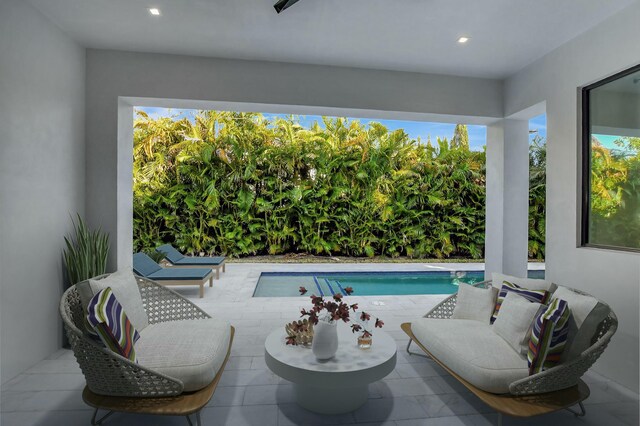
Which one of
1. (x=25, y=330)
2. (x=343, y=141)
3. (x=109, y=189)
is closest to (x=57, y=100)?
(x=109, y=189)

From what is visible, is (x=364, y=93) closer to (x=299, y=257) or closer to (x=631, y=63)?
(x=631, y=63)

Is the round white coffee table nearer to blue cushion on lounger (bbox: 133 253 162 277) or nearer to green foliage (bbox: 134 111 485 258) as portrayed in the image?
blue cushion on lounger (bbox: 133 253 162 277)

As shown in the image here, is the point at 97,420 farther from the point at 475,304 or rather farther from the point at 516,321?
the point at 475,304

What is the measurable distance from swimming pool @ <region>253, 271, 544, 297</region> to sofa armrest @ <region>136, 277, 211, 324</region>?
280 cm

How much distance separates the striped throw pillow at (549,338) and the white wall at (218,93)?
3.21m

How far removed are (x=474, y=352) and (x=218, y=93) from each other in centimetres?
386

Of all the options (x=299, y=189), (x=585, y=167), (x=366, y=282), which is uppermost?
(x=299, y=189)

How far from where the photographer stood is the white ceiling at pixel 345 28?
3168 millimetres

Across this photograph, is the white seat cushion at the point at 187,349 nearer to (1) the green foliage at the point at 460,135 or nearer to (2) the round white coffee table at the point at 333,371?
(2) the round white coffee table at the point at 333,371

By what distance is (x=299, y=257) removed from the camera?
9367mm

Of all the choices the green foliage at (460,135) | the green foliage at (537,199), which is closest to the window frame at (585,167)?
the green foliage at (537,199)

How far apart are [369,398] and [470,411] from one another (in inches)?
28.1

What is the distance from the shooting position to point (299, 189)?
870 cm

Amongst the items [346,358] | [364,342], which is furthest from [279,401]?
[364,342]
